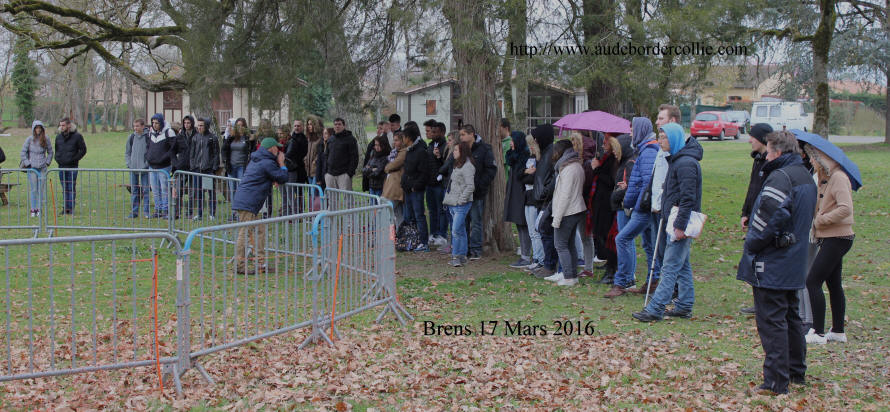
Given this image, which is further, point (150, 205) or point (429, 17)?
point (150, 205)

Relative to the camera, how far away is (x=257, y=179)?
10.0 m

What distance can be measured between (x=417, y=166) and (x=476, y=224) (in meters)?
1.28

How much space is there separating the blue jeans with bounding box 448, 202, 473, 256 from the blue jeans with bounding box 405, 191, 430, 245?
1.06 meters

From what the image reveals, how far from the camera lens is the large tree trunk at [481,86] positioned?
33.2ft

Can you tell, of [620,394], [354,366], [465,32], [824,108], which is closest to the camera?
[620,394]

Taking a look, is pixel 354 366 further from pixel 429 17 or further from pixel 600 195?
pixel 429 17

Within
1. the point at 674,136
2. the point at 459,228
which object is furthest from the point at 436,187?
the point at 674,136

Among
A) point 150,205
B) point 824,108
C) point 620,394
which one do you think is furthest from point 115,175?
point 824,108

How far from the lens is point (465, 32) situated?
10.1 m

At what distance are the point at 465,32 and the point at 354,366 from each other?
5389 mm

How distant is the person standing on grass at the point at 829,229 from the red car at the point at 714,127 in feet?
129

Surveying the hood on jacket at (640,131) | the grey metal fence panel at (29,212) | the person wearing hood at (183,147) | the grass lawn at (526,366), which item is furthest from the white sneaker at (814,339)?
the person wearing hood at (183,147)

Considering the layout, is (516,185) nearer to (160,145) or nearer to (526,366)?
(526,366)

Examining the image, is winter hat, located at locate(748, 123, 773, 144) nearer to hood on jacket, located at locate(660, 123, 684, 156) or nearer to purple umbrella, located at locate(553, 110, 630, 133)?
hood on jacket, located at locate(660, 123, 684, 156)
